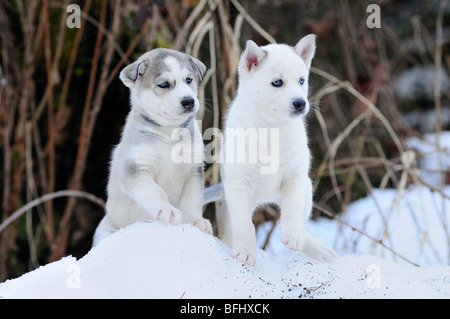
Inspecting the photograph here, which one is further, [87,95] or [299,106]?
[87,95]

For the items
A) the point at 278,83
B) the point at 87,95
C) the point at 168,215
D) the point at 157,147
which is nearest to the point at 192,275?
the point at 168,215

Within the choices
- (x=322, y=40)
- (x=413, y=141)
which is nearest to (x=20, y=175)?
(x=322, y=40)

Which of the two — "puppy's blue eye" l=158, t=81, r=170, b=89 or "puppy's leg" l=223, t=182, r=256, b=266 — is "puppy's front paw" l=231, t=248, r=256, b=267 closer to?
"puppy's leg" l=223, t=182, r=256, b=266

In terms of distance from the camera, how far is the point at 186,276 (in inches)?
84.5

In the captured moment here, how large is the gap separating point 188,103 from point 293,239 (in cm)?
68

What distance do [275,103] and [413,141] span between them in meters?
3.99

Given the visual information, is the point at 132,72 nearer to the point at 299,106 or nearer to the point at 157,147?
the point at 157,147

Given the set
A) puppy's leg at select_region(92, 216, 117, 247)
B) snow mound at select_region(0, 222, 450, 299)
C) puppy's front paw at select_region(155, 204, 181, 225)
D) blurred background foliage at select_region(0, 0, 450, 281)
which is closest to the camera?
snow mound at select_region(0, 222, 450, 299)

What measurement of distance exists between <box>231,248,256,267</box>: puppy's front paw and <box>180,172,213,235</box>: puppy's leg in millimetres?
180

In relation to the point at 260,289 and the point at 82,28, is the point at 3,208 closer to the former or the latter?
the point at 82,28

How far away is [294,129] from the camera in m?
2.71

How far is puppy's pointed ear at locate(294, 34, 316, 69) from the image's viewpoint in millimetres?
2719

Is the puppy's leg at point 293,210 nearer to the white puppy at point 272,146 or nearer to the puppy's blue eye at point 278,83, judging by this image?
the white puppy at point 272,146

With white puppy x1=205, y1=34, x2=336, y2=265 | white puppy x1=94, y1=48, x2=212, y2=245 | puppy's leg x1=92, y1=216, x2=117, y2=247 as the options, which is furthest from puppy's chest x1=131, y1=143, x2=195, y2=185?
puppy's leg x1=92, y1=216, x2=117, y2=247
